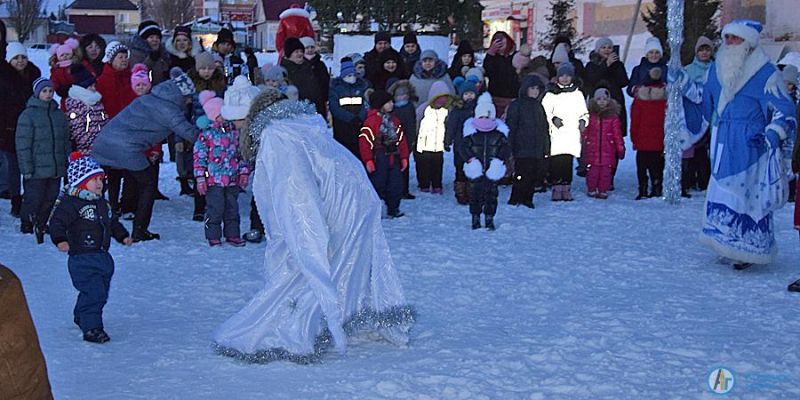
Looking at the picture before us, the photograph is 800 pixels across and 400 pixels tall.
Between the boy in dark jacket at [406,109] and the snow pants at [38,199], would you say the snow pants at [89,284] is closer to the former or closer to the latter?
the snow pants at [38,199]

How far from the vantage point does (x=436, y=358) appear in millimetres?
5617

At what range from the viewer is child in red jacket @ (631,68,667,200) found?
12.0 metres

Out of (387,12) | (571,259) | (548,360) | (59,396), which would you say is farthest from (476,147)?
(387,12)

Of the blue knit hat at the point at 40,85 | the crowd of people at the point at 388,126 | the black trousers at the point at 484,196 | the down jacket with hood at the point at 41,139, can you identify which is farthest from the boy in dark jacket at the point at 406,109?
the blue knit hat at the point at 40,85

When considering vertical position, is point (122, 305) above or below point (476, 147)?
below

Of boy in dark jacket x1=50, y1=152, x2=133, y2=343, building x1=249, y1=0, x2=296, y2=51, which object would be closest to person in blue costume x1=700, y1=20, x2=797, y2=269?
boy in dark jacket x1=50, y1=152, x2=133, y2=343

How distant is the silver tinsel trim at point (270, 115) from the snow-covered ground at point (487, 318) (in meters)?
1.25

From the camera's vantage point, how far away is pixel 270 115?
219 inches

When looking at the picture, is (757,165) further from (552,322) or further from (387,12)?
(387,12)

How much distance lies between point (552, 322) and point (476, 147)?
389 cm

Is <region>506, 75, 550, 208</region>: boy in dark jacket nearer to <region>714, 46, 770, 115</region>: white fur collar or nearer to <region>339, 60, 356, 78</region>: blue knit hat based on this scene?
<region>339, 60, 356, 78</region>: blue knit hat

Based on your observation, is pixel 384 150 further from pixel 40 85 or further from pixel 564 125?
pixel 40 85

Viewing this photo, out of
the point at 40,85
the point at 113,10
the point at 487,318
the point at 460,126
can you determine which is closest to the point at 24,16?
the point at 113,10

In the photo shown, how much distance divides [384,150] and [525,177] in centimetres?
169
